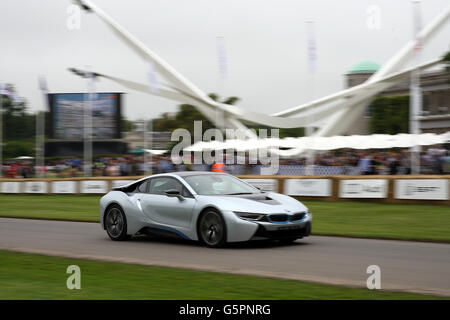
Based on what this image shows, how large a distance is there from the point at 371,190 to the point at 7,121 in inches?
3661

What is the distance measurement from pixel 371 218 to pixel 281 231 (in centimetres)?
641

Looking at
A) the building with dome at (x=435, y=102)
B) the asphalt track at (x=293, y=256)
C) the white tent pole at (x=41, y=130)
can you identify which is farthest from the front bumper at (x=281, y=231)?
the building with dome at (x=435, y=102)

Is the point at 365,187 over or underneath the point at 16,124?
underneath

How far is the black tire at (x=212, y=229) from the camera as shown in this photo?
10617 millimetres

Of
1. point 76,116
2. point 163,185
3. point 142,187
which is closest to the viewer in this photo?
point 163,185

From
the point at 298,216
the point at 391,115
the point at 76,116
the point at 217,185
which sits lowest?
the point at 298,216

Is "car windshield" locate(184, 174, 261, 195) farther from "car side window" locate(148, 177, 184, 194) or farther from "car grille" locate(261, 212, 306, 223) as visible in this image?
"car grille" locate(261, 212, 306, 223)

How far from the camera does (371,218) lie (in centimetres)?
1636

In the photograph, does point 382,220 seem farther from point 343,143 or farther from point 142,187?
point 343,143

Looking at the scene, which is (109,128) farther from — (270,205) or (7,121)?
(7,121)
